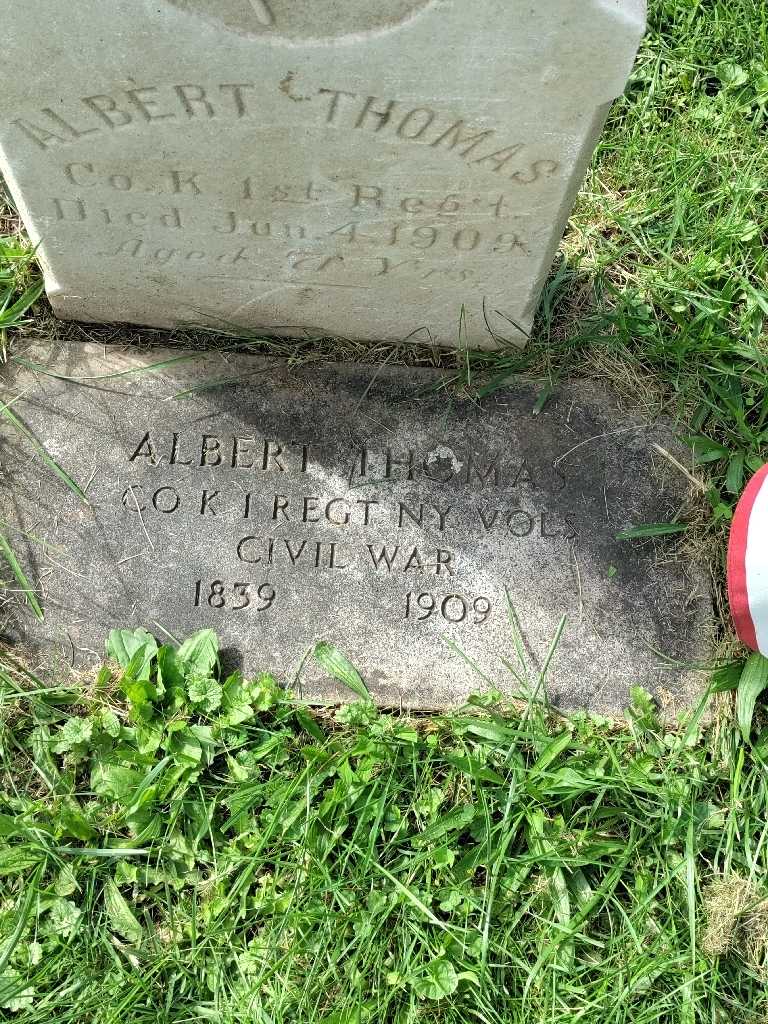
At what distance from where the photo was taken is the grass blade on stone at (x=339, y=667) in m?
1.88

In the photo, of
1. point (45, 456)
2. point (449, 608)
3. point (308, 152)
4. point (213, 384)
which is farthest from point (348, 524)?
point (308, 152)

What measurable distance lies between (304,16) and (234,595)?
1101 millimetres

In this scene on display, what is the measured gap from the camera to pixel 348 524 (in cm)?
198

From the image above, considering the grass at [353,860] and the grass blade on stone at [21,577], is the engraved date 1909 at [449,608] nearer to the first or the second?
the grass at [353,860]

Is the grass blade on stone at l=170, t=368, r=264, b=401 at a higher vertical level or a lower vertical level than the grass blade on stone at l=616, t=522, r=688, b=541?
higher

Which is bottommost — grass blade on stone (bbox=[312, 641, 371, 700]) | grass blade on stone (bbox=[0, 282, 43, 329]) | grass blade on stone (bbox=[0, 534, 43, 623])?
grass blade on stone (bbox=[312, 641, 371, 700])

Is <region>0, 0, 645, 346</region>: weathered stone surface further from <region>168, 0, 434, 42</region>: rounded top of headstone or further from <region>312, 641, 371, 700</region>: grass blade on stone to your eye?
<region>312, 641, 371, 700</region>: grass blade on stone

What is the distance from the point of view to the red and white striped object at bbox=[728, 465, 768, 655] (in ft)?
6.33

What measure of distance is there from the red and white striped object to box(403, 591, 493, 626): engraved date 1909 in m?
0.55

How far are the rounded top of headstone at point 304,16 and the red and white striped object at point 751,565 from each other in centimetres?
127

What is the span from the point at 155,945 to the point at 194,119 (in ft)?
4.91

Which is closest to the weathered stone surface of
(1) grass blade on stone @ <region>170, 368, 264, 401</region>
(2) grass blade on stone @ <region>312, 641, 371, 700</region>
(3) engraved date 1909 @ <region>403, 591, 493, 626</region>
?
(1) grass blade on stone @ <region>170, 368, 264, 401</region>

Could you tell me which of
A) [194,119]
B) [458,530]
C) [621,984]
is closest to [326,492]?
[458,530]

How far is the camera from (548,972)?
1.75 meters
